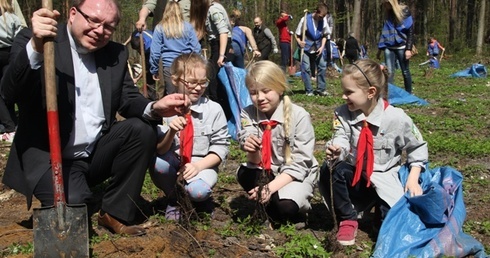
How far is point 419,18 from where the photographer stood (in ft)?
123

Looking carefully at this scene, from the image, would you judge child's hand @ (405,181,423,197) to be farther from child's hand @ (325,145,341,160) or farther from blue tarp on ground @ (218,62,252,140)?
blue tarp on ground @ (218,62,252,140)

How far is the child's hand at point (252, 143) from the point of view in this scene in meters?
3.42

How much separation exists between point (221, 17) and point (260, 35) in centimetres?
728

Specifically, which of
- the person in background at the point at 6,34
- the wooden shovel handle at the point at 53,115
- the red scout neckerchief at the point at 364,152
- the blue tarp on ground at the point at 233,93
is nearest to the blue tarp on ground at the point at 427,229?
the red scout neckerchief at the point at 364,152

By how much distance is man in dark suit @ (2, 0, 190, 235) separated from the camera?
3.04m

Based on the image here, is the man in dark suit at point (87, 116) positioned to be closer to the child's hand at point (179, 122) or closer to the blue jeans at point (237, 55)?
the child's hand at point (179, 122)

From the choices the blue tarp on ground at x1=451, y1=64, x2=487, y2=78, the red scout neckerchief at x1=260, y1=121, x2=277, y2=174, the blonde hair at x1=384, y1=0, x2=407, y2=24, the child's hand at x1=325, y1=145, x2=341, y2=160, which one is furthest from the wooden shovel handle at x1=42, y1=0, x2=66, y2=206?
the blue tarp on ground at x1=451, y1=64, x2=487, y2=78

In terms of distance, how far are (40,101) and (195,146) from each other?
107 centimetres

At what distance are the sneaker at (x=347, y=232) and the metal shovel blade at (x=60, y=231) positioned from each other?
144 centimetres

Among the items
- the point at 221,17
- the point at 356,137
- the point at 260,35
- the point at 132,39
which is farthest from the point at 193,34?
the point at 260,35

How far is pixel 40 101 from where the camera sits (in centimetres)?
309

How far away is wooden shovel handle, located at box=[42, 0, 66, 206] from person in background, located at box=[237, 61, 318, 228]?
1.12m

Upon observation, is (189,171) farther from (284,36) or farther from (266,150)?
(284,36)

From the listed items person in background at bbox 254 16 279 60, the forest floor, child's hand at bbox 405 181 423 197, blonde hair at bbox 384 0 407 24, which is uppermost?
blonde hair at bbox 384 0 407 24
